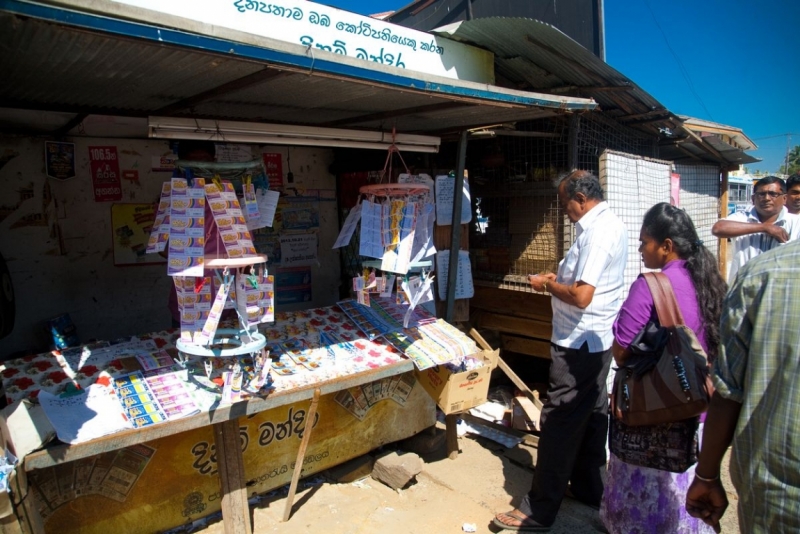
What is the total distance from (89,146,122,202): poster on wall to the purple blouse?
4.00 meters

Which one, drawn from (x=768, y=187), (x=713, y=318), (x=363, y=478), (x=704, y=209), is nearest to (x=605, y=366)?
(x=713, y=318)

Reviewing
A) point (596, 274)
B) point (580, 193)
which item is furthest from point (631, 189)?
point (596, 274)

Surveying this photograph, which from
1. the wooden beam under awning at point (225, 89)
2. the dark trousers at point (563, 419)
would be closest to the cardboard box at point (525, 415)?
the dark trousers at point (563, 419)

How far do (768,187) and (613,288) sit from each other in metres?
2.48

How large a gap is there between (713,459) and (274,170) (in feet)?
14.3

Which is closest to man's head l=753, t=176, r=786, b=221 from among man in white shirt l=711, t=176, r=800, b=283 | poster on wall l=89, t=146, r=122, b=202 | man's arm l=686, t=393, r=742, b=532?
man in white shirt l=711, t=176, r=800, b=283

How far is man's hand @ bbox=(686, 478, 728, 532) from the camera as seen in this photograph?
1804mm

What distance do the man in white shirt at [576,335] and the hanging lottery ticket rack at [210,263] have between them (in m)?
1.77

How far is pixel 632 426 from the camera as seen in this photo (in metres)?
2.61

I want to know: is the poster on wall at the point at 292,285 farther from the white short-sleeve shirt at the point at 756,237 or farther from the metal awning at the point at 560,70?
the white short-sleeve shirt at the point at 756,237

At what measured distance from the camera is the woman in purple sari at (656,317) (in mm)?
2461

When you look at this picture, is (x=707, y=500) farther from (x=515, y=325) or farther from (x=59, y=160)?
(x=59, y=160)

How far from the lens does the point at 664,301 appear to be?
241 cm

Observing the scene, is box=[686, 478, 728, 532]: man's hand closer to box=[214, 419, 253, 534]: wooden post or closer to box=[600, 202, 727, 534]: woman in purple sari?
box=[600, 202, 727, 534]: woman in purple sari
